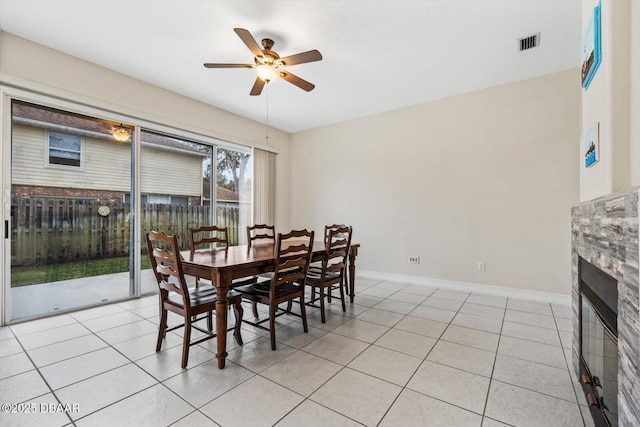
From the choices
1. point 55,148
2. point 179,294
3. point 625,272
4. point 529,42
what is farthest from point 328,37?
point 55,148

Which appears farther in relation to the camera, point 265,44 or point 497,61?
point 497,61

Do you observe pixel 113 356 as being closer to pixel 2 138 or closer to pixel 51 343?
pixel 51 343

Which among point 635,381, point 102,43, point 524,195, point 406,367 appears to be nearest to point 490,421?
point 406,367

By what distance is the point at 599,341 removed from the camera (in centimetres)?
142

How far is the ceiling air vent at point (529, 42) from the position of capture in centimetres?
274

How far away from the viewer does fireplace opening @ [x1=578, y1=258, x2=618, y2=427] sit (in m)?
1.17

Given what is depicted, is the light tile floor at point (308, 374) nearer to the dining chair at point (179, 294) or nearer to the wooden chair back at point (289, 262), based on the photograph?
the dining chair at point (179, 294)

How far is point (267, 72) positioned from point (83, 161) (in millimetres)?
2481

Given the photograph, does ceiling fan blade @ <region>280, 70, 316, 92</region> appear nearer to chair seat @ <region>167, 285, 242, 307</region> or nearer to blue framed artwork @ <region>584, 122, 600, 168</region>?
chair seat @ <region>167, 285, 242, 307</region>

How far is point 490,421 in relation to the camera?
154 cm

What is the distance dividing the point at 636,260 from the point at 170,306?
2.57m

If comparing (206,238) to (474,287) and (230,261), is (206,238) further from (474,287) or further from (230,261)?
(474,287)

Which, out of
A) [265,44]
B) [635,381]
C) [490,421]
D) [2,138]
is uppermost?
[265,44]

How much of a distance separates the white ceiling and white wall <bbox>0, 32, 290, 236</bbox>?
136 millimetres
